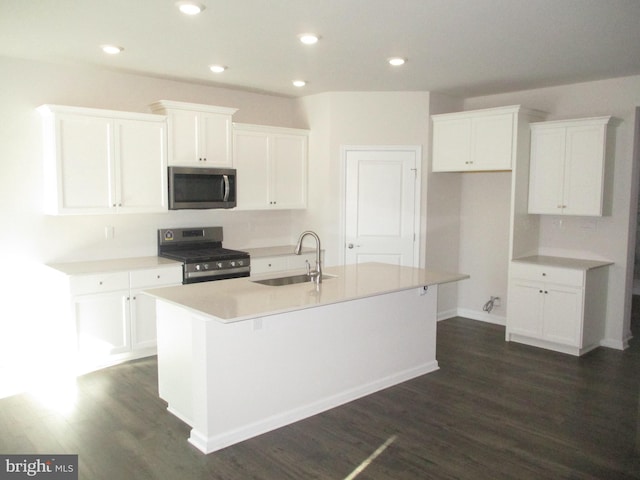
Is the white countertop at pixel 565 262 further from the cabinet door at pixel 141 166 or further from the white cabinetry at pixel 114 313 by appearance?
the cabinet door at pixel 141 166

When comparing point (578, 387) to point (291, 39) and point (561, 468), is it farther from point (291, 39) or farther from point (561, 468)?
point (291, 39)

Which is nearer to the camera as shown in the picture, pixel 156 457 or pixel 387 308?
pixel 156 457

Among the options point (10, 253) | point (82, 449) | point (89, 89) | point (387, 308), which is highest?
point (89, 89)

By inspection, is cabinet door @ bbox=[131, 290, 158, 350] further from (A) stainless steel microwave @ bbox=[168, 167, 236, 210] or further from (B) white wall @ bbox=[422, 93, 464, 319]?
(B) white wall @ bbox=[422, 93, 464, 319]

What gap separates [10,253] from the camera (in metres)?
4.34

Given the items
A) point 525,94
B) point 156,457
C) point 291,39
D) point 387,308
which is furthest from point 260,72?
point 156,457

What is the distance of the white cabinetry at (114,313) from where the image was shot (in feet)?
13.9

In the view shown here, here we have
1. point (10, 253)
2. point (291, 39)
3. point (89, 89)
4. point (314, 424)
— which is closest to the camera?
point (314, 424)

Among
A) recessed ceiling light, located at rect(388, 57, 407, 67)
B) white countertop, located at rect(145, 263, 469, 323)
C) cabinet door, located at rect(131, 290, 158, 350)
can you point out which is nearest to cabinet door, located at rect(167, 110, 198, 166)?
cabinet door, located at rect(131, 290, 158, 350)

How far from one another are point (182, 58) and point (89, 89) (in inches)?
40.4

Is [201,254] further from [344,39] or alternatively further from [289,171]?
[344,39]

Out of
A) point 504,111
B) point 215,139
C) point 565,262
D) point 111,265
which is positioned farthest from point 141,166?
point 565,262

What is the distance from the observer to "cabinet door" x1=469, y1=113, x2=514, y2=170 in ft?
16.8

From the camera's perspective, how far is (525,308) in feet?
16.8
